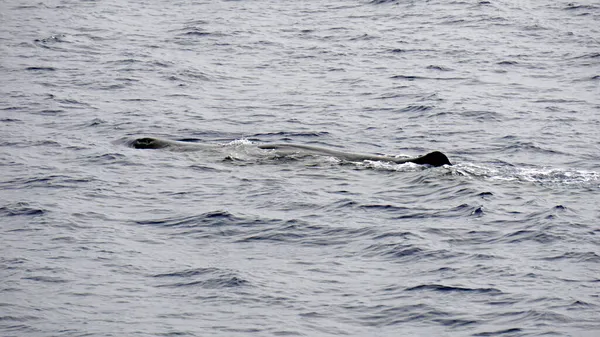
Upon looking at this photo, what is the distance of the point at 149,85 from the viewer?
37594 mm

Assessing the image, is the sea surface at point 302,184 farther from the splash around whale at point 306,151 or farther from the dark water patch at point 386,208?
the splash around whale at point 306,151

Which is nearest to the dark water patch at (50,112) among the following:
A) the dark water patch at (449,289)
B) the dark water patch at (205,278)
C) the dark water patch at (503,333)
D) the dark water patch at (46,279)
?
the dark water patch at (46,279)

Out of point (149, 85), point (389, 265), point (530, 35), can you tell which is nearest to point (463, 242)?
point (389, 265)

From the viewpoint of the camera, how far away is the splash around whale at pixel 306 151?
26109 millimetres

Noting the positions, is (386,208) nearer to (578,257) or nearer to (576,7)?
(578,257)

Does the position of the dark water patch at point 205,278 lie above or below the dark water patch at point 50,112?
above

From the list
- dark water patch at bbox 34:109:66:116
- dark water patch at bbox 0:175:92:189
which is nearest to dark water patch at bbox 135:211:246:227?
dark water patch at bbox 0:175:92:189

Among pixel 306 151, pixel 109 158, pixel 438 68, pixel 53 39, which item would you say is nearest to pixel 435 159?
pixel 306 151

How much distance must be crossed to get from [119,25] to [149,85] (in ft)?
42.6

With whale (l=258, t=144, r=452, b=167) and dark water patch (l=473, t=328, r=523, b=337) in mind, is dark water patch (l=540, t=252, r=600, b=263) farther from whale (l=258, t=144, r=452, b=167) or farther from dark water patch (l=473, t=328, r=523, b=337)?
whale (l=258, t=144, r=452, b=167)

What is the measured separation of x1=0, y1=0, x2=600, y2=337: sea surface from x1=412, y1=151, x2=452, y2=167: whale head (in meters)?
0.34

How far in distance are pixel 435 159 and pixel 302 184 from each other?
3.29 meters

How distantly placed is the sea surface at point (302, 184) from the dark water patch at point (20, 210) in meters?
0.06

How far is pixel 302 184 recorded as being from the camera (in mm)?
25438
